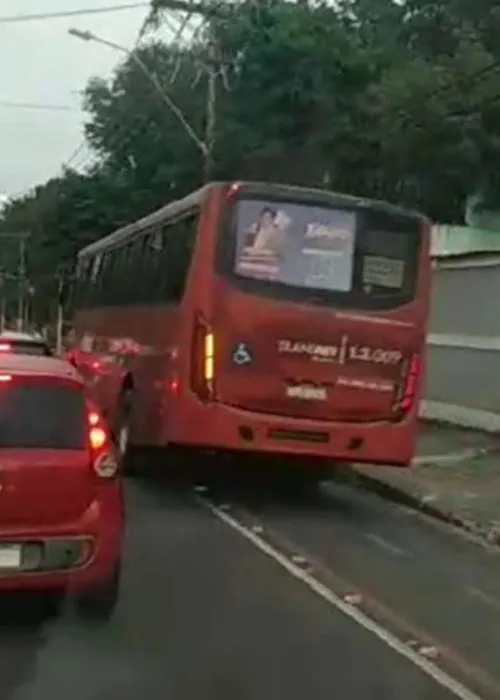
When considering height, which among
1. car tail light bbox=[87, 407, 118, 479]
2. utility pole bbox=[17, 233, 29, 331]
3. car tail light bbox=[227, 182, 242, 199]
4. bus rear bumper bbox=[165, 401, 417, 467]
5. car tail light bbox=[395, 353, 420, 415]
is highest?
car tail light bbox=[227, 182, 242, 199]

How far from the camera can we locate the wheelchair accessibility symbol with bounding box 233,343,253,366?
50.1ft

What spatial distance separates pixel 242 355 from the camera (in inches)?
602

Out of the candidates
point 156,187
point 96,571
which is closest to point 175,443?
point 96,571

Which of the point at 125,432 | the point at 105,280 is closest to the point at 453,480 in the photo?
the point at 125,432

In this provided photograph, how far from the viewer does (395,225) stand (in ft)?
51.4

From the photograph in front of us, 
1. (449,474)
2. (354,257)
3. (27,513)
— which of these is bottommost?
(449,474)

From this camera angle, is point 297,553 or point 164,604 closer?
point 164,604

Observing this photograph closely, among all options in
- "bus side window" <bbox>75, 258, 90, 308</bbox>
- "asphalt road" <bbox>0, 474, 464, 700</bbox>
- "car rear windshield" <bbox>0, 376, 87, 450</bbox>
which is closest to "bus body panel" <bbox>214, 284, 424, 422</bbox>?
"asphalt road" <bbox>0, 474, 464, 700</bbox>

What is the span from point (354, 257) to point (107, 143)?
122 ft

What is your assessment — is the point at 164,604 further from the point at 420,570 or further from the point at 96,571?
the point at 420,570

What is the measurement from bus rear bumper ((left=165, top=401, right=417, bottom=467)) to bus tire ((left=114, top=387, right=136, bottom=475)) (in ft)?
9.46

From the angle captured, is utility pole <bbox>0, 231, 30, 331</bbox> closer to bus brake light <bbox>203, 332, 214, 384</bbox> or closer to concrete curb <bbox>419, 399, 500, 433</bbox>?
concrete curb <bbox>419, 399, 500, 433</bbox>

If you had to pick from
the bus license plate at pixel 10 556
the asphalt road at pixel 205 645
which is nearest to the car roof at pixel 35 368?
the bus license plate at pixel 10 556

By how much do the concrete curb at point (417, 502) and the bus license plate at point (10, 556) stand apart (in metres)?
6.70
